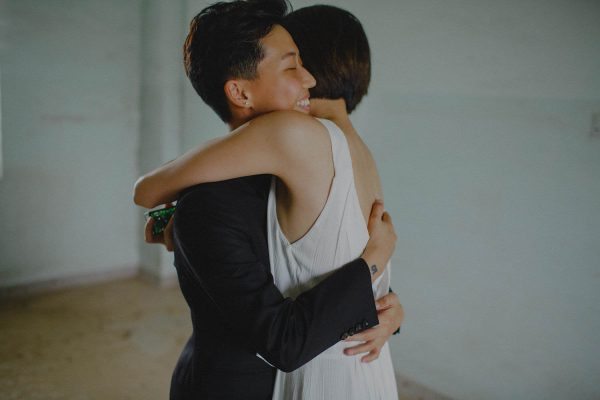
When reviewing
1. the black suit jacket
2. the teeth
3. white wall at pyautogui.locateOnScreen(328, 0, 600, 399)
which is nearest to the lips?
the teeth

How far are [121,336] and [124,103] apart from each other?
208cm

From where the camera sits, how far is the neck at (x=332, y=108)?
1172 millimetres

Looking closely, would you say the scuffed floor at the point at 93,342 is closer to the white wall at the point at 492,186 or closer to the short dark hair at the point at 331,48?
the white wall at the point at 492,186

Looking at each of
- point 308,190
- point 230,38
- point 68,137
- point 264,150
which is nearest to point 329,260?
point 308,190

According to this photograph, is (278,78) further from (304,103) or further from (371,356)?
(371,356)

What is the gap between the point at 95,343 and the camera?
326cm

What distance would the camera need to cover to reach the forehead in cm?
104

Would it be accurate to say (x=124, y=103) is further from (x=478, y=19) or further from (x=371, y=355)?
(x=371, y=355)

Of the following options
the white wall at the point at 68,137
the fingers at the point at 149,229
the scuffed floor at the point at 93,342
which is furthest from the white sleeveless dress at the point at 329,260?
the white wall at the point at 68,137

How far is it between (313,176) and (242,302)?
26 cm

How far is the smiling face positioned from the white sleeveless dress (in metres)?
0.13

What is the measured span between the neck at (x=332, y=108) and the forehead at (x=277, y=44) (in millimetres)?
147

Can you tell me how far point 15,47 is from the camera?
378cm

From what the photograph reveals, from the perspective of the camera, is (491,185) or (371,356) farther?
(491,185)
